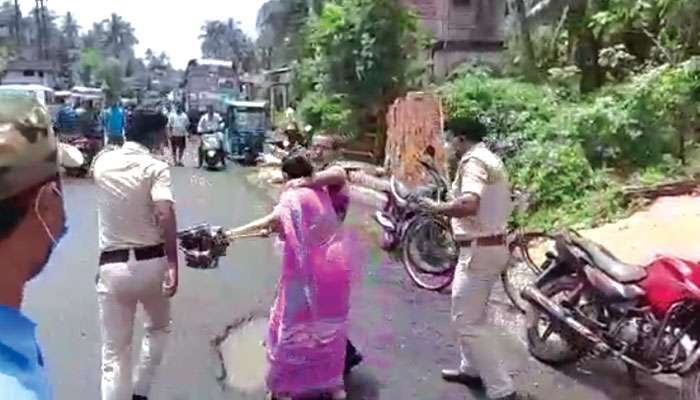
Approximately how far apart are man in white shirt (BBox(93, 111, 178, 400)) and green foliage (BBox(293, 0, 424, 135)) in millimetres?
15253

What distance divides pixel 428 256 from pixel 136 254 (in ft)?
16.8

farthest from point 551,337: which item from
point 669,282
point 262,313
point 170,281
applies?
point 170,281

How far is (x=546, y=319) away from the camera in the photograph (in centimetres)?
624

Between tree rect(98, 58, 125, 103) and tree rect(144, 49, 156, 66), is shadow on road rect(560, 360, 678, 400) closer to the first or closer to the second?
tree rect(98, 58, 125, 103)

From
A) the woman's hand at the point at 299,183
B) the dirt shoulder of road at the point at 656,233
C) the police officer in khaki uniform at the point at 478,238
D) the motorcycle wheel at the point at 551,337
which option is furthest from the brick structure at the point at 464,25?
the woman's hand at the point at 299,183

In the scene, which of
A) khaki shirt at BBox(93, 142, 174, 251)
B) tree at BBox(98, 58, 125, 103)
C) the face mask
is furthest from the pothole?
tree at BBox(98, 58, 125, 103)

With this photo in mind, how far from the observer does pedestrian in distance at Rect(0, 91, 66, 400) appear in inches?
60.4

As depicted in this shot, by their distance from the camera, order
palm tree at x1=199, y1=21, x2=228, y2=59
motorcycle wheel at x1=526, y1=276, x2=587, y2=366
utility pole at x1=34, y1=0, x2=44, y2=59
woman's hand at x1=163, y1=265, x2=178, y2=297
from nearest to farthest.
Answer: woman's hand at x1=163, y1=265, x2=178, y2=297 → motorcycle wheel at x1=526, y1=276, x2=587, y2=366 → utility pole at x1=34, y1=0, x2=44, y2=59 → palm tree at x1=199, y1=21, x2=228, y2=59

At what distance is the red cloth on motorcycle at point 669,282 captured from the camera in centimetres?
537

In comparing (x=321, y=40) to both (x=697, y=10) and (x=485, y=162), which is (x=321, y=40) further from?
(x=485, y=162)

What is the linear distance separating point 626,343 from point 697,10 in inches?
345

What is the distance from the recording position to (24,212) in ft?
5.36

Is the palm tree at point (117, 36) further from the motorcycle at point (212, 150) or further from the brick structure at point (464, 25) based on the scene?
the motorcycle at point (212, 150)

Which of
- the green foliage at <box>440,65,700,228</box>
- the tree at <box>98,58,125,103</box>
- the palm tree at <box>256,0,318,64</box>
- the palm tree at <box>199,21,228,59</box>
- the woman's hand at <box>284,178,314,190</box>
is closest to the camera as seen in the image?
the woman's hand at <box>284,178,314,190</box>
